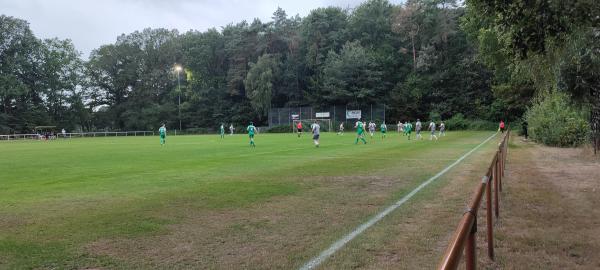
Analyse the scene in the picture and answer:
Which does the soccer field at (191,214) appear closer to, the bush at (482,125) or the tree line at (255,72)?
the bush at (482,125)

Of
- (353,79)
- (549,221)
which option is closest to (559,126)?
(549,221)

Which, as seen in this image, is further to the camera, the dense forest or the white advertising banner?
the white advertising banner

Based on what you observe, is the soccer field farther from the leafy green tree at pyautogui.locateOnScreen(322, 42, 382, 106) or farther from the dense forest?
the leafy green tree at pyautogui.locateOnScreen(322, 42, 382, 106)

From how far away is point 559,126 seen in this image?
26688 millimetres

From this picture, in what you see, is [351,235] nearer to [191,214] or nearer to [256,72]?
[191,214]

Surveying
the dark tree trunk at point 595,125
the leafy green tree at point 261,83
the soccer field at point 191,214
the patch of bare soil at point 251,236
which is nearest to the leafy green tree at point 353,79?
the leafy green tree at point 261,83

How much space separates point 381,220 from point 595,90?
11784 mm

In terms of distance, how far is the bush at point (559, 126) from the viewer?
84.2 ft

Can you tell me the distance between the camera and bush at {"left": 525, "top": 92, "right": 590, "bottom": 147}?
25.7m

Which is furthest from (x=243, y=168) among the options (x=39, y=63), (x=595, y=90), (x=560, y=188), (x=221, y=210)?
(x=39, y=63)

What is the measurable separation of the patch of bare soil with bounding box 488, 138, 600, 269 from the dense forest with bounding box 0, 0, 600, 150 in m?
58.0

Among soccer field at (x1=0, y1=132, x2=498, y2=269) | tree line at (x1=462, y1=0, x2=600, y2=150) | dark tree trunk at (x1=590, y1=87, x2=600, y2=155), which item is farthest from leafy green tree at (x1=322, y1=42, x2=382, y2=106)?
soccer field at (x1=0, y1=132, x2=498, y2=269)

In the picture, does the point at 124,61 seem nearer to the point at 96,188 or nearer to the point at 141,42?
the point at 141,42

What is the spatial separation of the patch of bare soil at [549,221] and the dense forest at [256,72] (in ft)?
190
